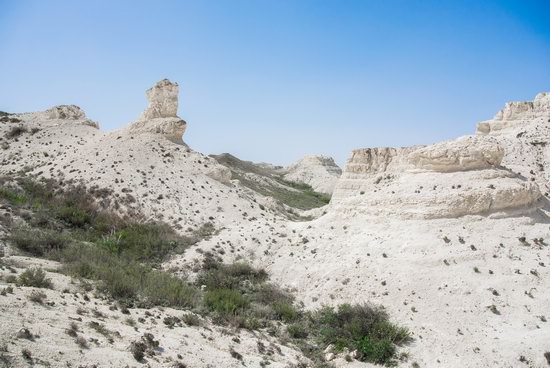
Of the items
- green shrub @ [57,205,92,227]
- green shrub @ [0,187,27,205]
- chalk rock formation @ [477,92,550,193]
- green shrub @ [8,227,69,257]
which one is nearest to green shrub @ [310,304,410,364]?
green shrub @ [8,227,69,257]

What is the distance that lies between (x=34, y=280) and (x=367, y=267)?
1054 cm

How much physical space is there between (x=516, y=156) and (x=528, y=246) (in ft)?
35.0

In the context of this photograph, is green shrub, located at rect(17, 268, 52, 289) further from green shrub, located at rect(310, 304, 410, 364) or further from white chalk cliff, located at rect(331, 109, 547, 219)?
white chalk cliff, located at rect(331, 109, 547, 219)

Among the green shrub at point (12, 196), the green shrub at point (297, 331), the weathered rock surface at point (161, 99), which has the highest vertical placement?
the weathered rock surface at point (161, 99)

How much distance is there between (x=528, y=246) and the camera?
48.5ft

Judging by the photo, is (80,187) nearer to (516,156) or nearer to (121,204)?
(121,204)

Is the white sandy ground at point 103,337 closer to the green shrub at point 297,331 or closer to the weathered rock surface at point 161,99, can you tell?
the green shrub at point 297,331

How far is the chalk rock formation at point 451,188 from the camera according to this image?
15977 mm

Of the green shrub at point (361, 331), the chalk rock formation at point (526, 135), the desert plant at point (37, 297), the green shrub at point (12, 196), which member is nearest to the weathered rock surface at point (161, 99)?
the green shrub at point (12, 196)

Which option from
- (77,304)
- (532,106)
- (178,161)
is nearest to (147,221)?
(178,161)

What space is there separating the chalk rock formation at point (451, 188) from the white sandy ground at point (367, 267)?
0.75 ft

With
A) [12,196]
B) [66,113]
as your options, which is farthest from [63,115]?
[12,196]

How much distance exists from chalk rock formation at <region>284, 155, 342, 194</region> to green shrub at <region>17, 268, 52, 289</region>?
178 feet

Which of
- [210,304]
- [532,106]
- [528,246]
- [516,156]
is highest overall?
[532,106]
